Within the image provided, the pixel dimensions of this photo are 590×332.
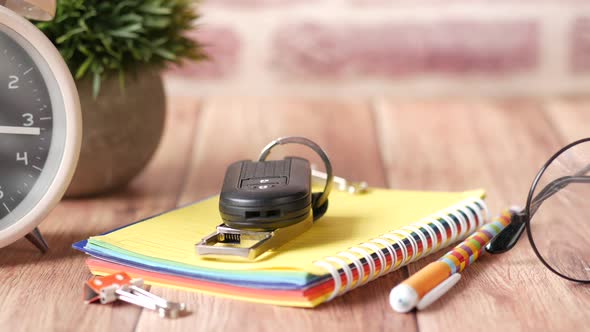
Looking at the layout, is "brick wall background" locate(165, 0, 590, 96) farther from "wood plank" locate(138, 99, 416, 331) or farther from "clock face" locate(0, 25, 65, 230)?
"clock face" locate(0, 25, 65, 230)

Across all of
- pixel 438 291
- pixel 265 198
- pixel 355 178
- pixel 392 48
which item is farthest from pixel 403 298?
pixel 392 48

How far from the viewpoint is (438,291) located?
964mm

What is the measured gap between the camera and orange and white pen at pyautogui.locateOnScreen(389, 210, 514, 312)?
3.08 ft

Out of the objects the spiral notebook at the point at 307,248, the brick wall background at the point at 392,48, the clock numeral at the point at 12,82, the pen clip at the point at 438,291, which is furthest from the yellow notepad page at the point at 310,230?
the brick wall background at the point at 392,48

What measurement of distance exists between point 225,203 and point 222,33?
3.62 ft

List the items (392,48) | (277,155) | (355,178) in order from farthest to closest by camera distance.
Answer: (392,48)
(277,155)
(355,178)

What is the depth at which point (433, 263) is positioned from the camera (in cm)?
100

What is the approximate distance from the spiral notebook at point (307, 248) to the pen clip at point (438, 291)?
0.07m

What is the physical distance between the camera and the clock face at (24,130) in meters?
Result: 1.08

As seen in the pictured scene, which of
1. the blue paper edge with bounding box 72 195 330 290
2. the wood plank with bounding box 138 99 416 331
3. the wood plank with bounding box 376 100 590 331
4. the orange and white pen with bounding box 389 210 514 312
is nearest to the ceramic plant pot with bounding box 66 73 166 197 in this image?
the wood plank with bounding box 138 99 416 331

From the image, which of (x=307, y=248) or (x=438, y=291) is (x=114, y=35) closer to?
(x=307, y=248)

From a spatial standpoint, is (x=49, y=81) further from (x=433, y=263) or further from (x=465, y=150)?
Result: (x=465, y=150)

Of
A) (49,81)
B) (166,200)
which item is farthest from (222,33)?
(49,81)

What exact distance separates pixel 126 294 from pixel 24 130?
0.90 feet
